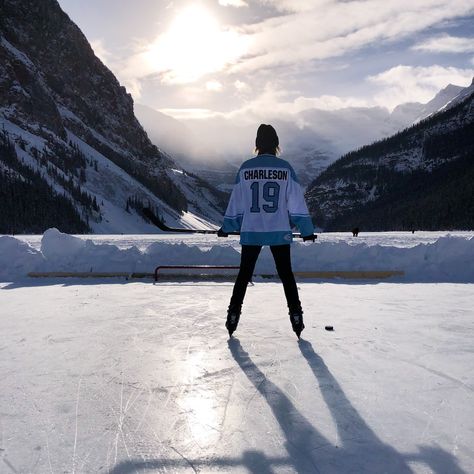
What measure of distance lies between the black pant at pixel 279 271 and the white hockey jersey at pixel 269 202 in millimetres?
97

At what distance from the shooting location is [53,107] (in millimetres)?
147875

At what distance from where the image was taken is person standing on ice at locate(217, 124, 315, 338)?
488 cm

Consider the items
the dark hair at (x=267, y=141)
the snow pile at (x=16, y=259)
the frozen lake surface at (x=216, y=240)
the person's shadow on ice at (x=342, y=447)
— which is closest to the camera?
the person's shadow on ice at (x=342, y=447)

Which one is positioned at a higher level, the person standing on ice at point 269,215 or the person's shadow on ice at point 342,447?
the person standing on ice at point 269,215

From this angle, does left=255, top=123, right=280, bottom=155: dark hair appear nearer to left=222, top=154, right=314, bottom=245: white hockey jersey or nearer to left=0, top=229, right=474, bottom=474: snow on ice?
left=222, top=154, right=314, bottom=245: white hockey jersey

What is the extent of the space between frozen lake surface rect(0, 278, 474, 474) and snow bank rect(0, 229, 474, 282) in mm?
3962

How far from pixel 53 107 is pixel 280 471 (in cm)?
16346

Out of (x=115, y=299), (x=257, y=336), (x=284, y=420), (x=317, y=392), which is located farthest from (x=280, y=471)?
(x=115, y=299)

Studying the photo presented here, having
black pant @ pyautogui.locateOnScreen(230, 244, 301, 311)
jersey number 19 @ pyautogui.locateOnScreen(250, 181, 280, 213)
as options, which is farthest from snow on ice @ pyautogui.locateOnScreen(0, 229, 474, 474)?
jersey number 19 @ pyautogui.locateOnScreen(250, 181, 280, 213)

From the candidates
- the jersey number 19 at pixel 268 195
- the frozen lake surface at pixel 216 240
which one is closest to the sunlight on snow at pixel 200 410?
the jersey number 19 at pixel 268 195

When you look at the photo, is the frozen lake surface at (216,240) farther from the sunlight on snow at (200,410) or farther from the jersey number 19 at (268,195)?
the sunlight on snow at (200,410)

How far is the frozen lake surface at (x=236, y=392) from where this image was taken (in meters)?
2.38

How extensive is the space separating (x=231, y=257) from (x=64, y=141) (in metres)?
142

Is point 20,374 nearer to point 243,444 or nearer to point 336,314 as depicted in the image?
point 243,444
